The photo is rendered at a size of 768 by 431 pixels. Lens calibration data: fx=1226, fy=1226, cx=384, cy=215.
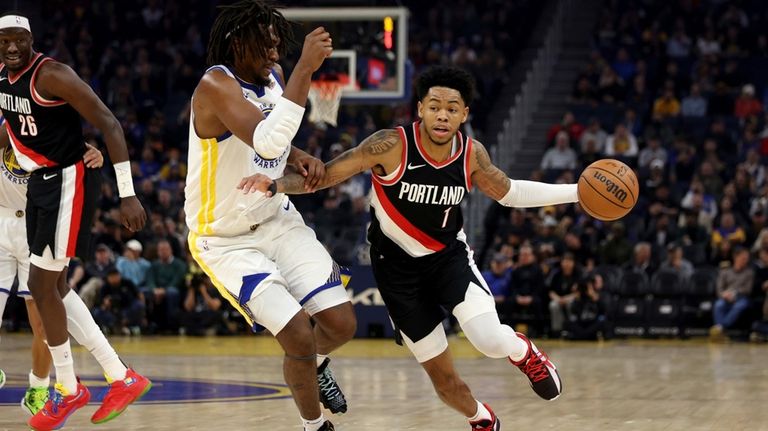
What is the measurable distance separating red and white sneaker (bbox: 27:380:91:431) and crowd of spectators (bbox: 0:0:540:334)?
8316 mm

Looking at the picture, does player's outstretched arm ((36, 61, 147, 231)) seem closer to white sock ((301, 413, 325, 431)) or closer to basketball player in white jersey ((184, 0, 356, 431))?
basketball player in white jersey ((184, 0, 356, 431))

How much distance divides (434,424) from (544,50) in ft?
56.0

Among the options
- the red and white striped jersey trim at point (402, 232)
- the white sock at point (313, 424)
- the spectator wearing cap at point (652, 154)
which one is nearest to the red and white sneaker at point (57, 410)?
the white sock at point (313, 424)

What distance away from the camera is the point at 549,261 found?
55.1 ft

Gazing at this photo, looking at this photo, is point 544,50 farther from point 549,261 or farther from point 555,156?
point 549,261

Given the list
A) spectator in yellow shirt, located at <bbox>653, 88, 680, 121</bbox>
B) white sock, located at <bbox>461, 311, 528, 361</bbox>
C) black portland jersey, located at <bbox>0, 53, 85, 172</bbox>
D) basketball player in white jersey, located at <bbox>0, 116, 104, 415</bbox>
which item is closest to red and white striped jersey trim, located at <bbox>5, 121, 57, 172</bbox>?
black portland jersey, located at <bbox>0, 53, 85, 172</bbox>

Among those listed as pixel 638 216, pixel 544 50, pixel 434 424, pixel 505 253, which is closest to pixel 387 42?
pixel 505 253

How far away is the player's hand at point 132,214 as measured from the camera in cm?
680

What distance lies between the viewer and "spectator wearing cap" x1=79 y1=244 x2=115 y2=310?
17.1 metres

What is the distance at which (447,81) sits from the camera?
6504 mm

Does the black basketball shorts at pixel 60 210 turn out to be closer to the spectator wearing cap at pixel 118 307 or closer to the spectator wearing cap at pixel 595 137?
the spectator wearing cap at pixel 118 307

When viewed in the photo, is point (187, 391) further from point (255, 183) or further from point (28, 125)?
point (255, 183)

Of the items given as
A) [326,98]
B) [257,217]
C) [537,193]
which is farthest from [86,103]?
[326,98]

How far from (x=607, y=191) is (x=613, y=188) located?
5 cm
